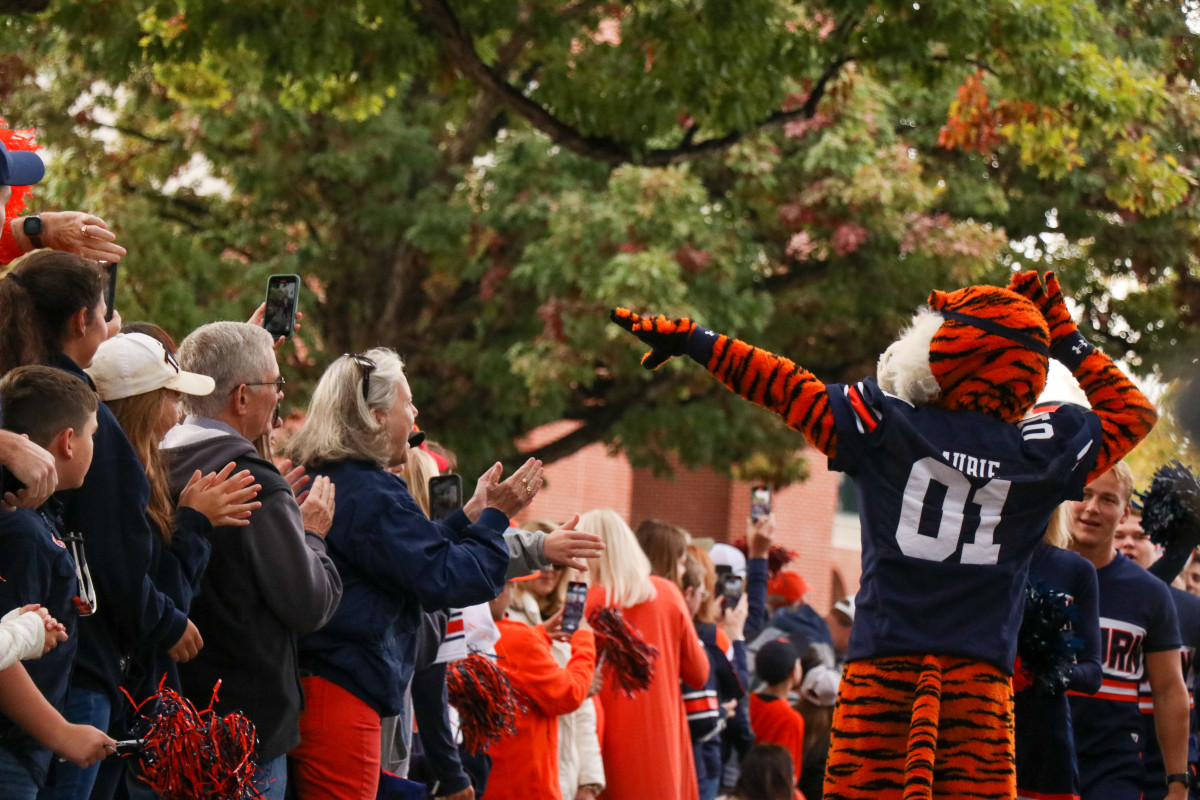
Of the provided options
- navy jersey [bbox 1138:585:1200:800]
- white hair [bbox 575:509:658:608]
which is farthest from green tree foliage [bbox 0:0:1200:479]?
navy jersey [bbox 1138:585:1200:800]

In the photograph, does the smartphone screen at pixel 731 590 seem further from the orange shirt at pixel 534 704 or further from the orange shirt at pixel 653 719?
the orange shirt at pixel 534 704

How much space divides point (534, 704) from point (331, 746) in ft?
5.78

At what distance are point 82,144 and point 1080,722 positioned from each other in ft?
34.3

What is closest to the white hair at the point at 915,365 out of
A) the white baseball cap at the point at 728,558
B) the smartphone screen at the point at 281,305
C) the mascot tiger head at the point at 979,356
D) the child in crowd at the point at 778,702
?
the mascot tiger head at the point at 979,356

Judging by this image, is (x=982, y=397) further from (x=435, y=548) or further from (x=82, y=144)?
(x=82, y=144)

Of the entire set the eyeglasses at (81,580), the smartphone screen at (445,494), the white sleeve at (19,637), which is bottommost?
the white sleeve at (19,637)

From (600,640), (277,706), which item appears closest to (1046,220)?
(600,640)

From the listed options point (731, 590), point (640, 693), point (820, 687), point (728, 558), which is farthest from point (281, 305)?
point (728, 558)

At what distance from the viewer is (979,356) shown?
416cm

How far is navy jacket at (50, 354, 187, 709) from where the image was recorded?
11.7ft

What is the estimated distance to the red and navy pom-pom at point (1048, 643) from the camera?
15.4ft

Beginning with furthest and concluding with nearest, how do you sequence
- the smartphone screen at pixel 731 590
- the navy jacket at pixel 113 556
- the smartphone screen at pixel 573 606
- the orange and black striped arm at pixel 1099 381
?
1. the smartphone screen at pixel 731 590
2. the smartphone screen at pixel 573 606
3. the orange and black striped arm at pixel 1099 381
4. the navy jacket at pixel 113 556

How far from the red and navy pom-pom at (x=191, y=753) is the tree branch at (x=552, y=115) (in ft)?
17.9

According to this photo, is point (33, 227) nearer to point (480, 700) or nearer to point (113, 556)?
point (113, 556)
